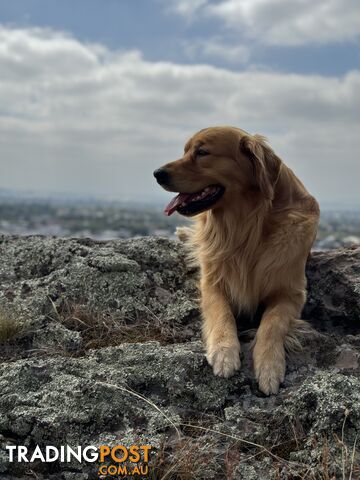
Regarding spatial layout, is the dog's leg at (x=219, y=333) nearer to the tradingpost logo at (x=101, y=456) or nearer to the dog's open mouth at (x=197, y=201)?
the dog's open mouth at (x=197, y=201)

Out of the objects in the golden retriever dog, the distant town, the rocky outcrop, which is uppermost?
the golden retriever dog

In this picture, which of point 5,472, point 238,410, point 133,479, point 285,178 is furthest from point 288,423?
point 285,178

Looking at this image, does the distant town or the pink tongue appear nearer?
the pink tongue

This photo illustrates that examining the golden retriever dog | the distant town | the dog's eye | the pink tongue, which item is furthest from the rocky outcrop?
the distant town

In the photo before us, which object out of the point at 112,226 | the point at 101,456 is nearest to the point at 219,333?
the point at 101,456

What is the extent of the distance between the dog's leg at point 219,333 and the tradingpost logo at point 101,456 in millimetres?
854

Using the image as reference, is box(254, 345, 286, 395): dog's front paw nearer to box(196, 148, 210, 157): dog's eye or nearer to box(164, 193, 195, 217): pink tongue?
box(164, 193, 195, 217): pink tongue

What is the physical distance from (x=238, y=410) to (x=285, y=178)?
2190 millimetres

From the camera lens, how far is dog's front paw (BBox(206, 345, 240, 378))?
136 inches

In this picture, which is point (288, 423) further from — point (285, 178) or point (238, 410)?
point (285, 178)

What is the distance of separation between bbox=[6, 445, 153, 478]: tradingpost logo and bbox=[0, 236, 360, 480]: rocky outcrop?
0.13ft

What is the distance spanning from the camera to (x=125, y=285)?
4871 millimetres

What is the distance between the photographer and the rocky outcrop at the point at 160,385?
2762 millimetres

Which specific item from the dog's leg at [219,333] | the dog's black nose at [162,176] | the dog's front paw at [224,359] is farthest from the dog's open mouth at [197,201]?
the dog's front paw at [224,359]
